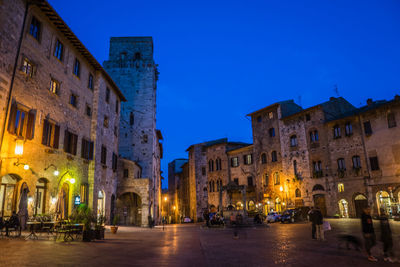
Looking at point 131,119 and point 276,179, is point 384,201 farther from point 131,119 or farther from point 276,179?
point 131,119

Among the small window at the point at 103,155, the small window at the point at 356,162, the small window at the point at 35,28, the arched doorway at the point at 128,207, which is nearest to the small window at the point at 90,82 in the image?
the small window at the point at 103,155

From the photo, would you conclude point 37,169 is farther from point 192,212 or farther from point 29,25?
point 192,212

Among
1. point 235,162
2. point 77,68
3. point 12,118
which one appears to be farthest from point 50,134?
point 235,162

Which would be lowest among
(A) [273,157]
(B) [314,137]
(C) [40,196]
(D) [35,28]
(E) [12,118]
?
(C) [40,196]

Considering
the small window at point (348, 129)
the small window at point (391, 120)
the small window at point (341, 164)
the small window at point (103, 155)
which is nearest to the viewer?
the small window at point (103, 155)

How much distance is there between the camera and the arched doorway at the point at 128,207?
29969 millimetres

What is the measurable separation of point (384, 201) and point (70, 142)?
27862 mm

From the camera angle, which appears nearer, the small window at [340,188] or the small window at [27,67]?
the small window at [27,67]

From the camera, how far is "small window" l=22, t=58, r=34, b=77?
14.4 m

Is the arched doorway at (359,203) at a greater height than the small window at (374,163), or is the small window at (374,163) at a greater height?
the small window at (374,163)

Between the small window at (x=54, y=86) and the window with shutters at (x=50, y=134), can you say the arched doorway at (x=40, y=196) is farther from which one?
the small window at (x=54, y=86)

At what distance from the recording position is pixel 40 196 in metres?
16.2

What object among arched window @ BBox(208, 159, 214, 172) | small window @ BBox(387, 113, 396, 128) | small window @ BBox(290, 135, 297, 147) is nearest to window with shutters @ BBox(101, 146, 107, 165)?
small window @ BBox(290, 135, 297, 147)

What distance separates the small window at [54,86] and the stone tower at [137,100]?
1610 centimetres
